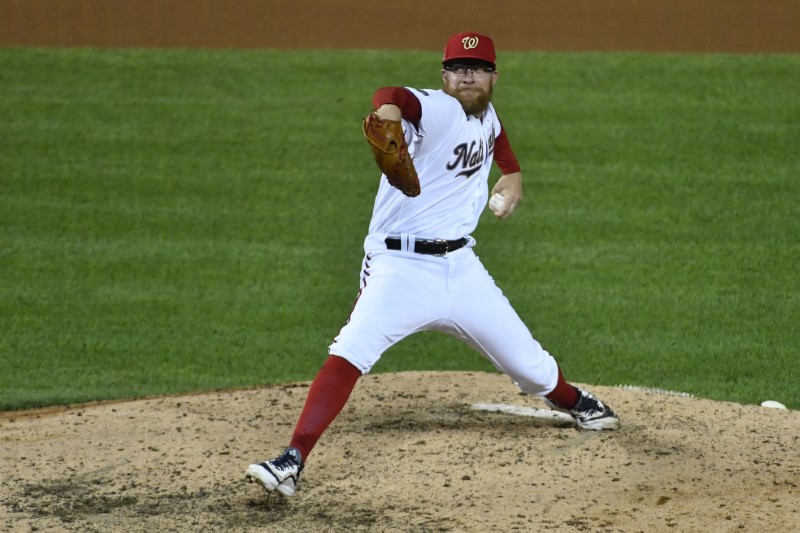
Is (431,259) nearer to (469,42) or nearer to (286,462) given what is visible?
(469,42)

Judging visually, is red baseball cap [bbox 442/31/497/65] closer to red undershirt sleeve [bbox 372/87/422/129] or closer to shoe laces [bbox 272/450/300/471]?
red undershirt sleeve [bbox 372/87/422/129]

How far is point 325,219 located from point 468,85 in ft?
16.2

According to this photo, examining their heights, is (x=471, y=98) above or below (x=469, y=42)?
below

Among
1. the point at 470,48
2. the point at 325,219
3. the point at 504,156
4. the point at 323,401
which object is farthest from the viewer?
the point at 325,219

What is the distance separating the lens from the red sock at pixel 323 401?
14.8 ft

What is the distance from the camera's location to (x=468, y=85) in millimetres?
4789

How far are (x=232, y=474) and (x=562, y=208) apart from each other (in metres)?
5.45

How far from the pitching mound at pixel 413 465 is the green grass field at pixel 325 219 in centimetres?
116

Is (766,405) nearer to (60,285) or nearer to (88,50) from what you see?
(60,285)

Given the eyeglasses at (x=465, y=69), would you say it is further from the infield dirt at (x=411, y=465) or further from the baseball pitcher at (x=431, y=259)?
the infield dirt at (x=411, y=465)

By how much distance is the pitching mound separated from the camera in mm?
4320

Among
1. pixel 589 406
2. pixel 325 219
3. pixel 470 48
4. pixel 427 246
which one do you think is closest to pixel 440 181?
pixel 427 246

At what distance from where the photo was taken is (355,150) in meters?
11.0

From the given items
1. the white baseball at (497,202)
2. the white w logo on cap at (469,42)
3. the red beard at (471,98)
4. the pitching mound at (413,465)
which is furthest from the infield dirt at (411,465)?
the white w logo on cap at (469,42)
